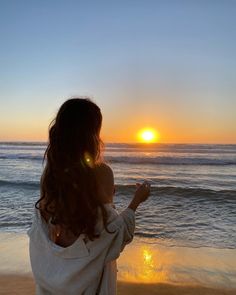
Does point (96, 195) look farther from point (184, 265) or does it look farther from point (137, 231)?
point (137, 231)

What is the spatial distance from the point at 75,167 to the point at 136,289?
322cm

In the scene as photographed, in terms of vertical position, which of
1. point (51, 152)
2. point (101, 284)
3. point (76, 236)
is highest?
Answer: point (51, 152)

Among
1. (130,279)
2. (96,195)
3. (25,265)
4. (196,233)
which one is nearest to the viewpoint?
(96,195)

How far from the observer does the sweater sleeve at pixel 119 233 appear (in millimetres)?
2176

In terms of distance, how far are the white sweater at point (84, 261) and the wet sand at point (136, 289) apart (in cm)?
273

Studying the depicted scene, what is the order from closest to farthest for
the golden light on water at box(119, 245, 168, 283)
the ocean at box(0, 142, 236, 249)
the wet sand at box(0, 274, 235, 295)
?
the wet sand at box(0, 274, 235, 295), the golden light on water at box(119, 245, 168, 283), the ocean at box(0, 142, 236, 249)

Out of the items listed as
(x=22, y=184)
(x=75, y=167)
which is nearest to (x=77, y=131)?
(x=75, y=167)

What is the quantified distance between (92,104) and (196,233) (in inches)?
240

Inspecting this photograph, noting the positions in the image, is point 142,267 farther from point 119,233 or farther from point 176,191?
point 176,191

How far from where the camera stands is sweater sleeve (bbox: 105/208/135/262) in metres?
2.18

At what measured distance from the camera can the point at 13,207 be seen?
401 inches

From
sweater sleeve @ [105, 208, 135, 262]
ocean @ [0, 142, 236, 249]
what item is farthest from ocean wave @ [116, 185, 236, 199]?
sweater sleeve @ [105, 208, 135, 262]

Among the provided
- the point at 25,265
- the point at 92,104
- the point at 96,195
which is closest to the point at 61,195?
the point at 96,195

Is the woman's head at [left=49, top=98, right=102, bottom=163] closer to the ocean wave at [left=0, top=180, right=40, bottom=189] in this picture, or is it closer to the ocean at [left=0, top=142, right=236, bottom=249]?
the ocean at [left=0, top=142, right=236, bottom=249]
